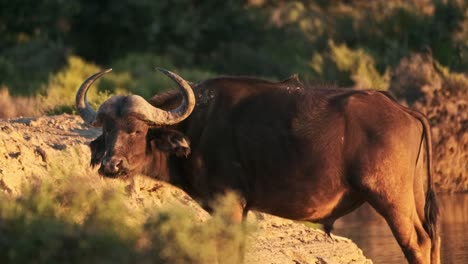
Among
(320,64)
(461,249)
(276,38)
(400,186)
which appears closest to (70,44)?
(276,38)

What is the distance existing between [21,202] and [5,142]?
345cm

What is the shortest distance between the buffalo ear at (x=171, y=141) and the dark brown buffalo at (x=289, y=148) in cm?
1

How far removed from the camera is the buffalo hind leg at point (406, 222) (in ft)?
37.4

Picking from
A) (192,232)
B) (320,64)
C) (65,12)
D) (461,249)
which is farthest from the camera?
(65,12)

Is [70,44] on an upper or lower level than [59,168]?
upper

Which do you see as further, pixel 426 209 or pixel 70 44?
pixel 70 44

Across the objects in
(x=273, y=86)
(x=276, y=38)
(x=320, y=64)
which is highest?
(x=276, y=38)

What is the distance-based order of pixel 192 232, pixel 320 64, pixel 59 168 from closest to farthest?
pixel 192 232 < pixel 59 168 < pixel 320 64

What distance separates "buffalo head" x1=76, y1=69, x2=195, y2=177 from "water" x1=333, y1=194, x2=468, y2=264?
3.50 m

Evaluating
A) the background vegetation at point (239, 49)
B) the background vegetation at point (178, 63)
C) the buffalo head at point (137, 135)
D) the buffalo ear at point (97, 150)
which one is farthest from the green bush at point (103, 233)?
the background vegetation at point (239, 49)

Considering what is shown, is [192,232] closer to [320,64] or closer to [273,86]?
[273,86]

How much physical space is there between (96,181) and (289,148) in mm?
1791

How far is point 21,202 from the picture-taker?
980 centimetres

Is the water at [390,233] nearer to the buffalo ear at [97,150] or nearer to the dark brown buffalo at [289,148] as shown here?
the dark brown buffalo at [289,148]
